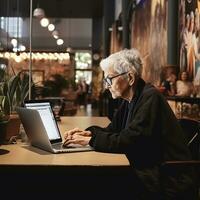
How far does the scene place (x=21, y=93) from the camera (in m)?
3.04

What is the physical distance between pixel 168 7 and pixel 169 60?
0.91 meters

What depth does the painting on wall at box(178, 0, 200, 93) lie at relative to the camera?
5645 millimetres

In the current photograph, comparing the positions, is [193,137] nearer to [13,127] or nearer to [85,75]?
[13,127]

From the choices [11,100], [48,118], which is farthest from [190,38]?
[48,118]

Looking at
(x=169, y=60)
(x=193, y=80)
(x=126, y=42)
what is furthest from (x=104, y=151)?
(x=126, y=42)

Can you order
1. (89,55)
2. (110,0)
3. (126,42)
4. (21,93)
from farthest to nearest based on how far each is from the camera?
(89,55) < (110,0) < (126,42) < (21,93)

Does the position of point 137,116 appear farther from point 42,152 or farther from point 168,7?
point 168,7

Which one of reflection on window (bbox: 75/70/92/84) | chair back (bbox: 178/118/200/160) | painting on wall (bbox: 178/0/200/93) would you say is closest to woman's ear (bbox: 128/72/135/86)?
chair back (bbox: 178/118/200/160)

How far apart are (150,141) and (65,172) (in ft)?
1.61

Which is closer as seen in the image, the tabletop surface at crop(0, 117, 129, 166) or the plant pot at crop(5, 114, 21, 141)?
the tabletop surface at crop(0, 117, 129, 166)

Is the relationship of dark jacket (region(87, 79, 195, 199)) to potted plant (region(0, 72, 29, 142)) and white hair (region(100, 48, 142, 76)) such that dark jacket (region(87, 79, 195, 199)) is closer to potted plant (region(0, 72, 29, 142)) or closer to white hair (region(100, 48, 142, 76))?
white hair (region(100, 48, 142, 76))

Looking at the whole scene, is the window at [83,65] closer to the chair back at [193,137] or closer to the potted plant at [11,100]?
the potted plant at [11,100]

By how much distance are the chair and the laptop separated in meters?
0.42

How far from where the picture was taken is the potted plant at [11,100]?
219 centimetres
